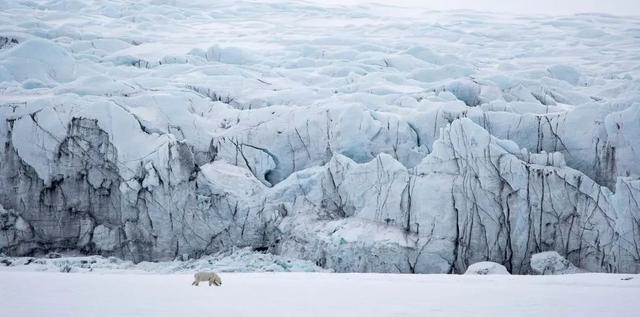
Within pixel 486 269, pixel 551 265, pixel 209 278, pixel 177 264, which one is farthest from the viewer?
pixel 177 264

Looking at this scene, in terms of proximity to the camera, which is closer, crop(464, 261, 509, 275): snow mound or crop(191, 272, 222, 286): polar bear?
crop(191, 272, 222, 286): polar bear

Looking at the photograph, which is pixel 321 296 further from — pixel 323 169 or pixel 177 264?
pixel 323 169

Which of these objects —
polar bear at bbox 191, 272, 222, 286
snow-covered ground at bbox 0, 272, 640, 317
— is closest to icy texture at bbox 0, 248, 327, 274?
snow-covered ground at bbox 0, 272, 640, 317

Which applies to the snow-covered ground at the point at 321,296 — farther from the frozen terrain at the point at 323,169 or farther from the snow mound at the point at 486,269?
the frozen terrain at the point at 323,169

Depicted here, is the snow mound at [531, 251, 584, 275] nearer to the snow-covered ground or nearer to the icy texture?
the snow-covered ground

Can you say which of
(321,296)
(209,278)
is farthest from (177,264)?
(321,296)

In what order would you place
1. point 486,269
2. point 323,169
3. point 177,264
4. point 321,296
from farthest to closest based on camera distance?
point 323,169 → point 177,264 → point 486,269 → point 321,296

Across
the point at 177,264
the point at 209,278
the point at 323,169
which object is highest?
the point at 209,278
